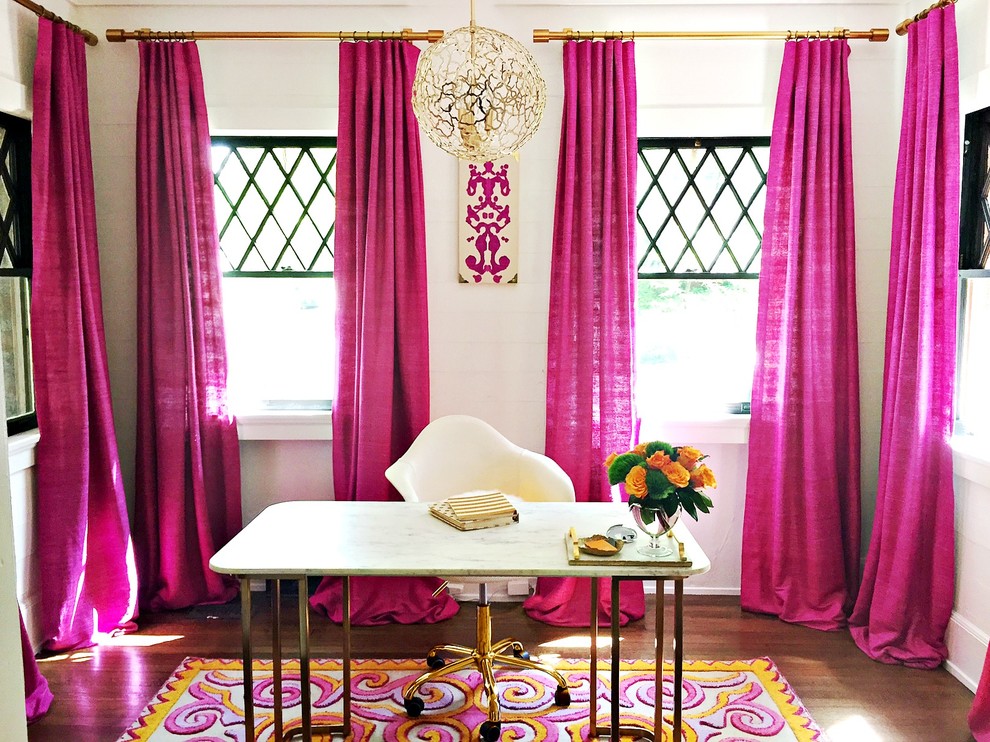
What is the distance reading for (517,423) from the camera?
3.82 metres

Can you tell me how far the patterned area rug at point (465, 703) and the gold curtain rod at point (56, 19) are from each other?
2561 millimetres

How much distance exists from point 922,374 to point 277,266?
279 centimetres

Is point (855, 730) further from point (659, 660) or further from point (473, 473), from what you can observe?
point (473, 473)

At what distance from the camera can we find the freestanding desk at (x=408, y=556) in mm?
2244

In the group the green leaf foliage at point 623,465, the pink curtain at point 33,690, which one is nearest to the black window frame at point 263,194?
the pink curtain at point 33,690

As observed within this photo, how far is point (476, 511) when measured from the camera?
8.65ft

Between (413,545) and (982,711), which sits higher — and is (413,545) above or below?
above

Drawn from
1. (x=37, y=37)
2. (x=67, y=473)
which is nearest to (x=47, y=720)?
(x=67, y=473)

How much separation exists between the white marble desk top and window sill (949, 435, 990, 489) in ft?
4.06

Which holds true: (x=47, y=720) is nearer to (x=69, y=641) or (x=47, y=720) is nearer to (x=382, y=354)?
(x=69, y=641)

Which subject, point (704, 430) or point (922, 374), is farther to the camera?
point (704, 430)

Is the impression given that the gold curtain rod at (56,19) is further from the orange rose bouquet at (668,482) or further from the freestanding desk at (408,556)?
the orange rose bouquet at (668,482)

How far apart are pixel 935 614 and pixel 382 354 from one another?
7.94ft

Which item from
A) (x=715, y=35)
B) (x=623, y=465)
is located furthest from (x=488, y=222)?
(x=623, y=465)
